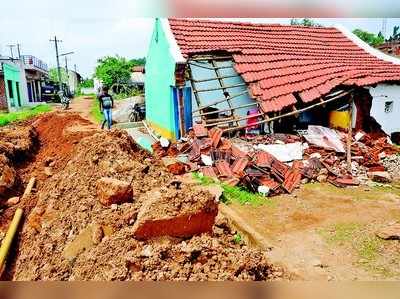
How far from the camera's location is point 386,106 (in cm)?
1186

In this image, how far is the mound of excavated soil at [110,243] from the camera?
3314 mm

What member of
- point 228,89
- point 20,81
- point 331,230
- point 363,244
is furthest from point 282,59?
point 20,81

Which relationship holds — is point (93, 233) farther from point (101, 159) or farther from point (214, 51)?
point (214, 51)

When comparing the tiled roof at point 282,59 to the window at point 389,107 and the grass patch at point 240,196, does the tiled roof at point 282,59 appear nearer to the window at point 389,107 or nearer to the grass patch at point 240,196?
the window at point 389,107

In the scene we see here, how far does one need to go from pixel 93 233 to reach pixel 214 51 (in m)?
7.50

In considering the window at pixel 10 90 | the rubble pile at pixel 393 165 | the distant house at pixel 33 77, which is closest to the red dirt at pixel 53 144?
the rubble pile at pixel 393 165

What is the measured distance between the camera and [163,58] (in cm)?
1116

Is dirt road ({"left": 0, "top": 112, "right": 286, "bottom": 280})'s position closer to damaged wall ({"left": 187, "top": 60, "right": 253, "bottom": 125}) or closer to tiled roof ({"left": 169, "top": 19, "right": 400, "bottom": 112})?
damaged wall ({"left": 187, "top": 60, "right": 253, "bottom": 125})

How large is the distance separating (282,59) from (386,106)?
12.4 ft

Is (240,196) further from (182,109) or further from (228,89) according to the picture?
(228,89)

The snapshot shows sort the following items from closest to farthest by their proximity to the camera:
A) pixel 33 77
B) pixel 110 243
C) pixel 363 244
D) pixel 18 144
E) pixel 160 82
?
1. pixel 110 243
2. pixel 363 244
3. pixel 18 144
4. pixel 160 82
5. pixel 33 77

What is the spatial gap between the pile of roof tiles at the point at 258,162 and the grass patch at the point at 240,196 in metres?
0.21

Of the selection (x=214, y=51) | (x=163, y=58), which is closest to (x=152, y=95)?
(x=163, y=58)

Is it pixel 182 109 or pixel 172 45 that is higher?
pixel 172 45
